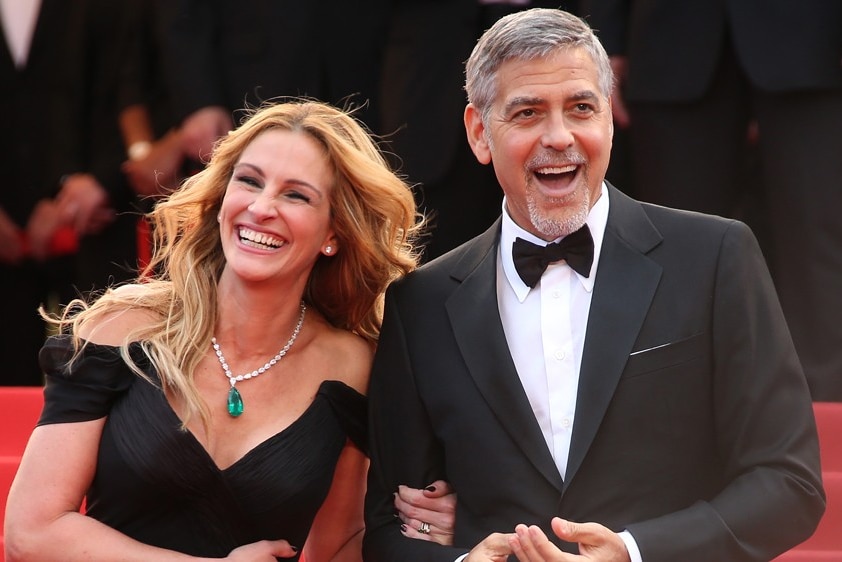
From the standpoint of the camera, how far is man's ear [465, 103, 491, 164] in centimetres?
320

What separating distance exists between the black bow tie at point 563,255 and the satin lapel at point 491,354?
0.11 meters

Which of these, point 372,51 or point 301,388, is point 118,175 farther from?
point 301,388

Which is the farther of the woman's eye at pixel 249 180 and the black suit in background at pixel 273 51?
the black suit in background at pixel 273 51

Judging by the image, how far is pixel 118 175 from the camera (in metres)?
5.16

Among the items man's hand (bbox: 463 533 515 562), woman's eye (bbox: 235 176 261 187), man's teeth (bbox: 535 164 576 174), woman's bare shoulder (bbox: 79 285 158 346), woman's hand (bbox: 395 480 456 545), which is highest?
man's teeth (bbox: 535 164 576 174)

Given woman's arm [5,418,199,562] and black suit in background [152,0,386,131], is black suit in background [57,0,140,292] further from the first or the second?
woman's arm [5,418,199,562]

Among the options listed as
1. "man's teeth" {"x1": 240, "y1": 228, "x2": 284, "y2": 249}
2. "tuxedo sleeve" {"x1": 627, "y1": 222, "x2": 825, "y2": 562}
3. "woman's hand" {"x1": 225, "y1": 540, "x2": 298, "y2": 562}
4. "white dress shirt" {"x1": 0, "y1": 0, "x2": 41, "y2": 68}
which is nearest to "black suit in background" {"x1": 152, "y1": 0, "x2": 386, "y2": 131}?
"white dress shirt" {"x1": 0, "y1": 0, "x2": 41, "y2": 68}

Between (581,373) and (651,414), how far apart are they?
15 cm

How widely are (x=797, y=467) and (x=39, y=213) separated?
314 cm

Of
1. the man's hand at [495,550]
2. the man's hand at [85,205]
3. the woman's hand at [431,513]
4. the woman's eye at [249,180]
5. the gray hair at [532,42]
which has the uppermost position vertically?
the gray hair at [532,42]

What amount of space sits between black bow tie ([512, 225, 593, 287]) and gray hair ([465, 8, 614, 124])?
0.30 meters

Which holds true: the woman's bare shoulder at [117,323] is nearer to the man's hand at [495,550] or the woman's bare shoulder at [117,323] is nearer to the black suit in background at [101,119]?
the man's hand at [495,550]

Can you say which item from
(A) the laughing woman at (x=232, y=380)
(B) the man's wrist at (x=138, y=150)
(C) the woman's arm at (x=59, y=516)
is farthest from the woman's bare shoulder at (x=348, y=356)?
(B) the man's wrist at (x=138, y=150)

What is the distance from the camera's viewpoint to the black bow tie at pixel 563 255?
10.0ft
